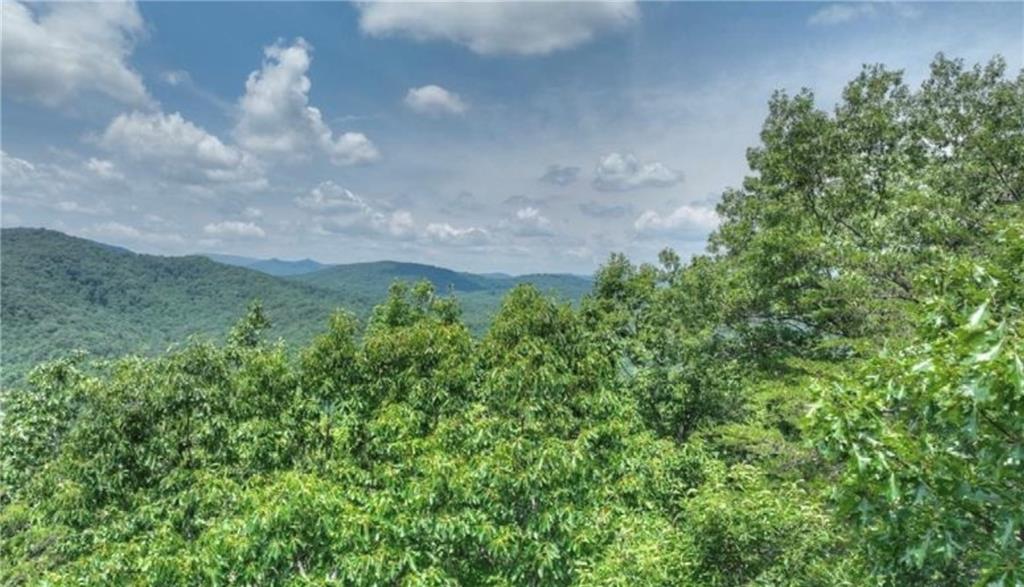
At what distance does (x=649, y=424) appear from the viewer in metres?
21.8

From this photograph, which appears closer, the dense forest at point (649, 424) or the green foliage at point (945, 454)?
the green foliage at point (945, 454)

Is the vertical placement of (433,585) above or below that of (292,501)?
below

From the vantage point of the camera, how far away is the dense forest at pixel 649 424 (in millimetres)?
4887

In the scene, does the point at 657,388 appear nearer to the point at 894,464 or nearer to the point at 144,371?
the point at 144,371

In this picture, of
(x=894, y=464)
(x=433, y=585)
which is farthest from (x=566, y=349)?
(x=894, y=464)

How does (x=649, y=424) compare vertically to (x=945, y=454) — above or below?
below

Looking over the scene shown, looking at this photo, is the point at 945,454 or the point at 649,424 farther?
the point at 649,424

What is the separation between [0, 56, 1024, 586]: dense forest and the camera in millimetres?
4887

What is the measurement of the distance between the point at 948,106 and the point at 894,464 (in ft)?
71.6

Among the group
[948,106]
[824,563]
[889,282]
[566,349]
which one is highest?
[948,106]

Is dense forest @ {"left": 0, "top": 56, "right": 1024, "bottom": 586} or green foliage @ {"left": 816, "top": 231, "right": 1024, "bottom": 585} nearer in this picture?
green foliage @ {"left": 816, "top": 231, "right": 1024, "bottom": 585}

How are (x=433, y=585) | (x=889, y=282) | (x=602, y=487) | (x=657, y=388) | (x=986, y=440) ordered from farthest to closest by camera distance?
(x=657, y=388)
(x=889, y=282)
(x=602, y=487)
(x=433, y=585)
(x=986, y=440)

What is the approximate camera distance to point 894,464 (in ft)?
15.4

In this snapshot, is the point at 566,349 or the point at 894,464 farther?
the point at 566,349
